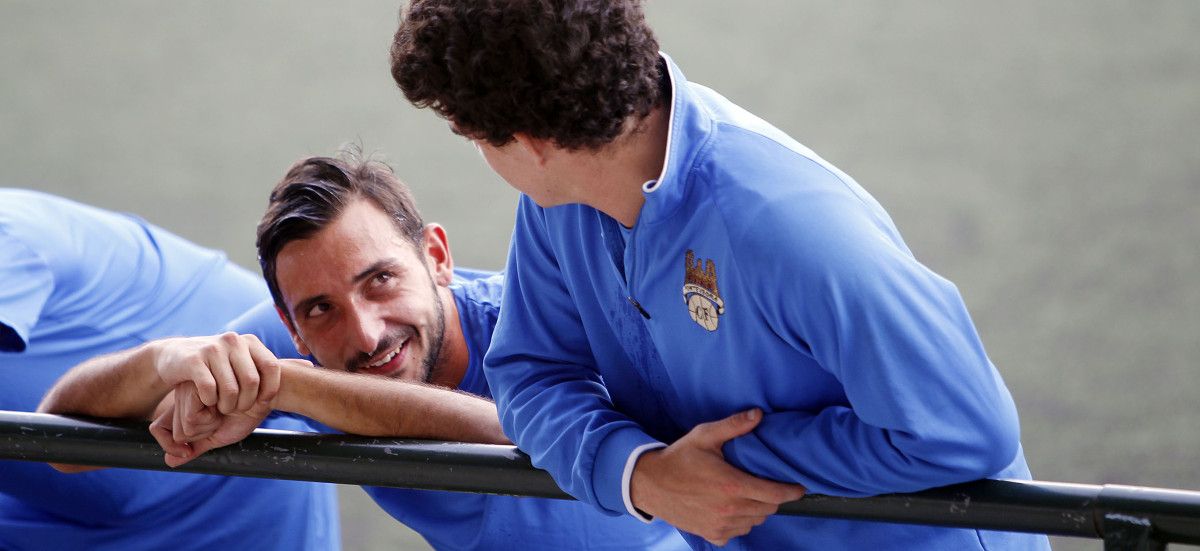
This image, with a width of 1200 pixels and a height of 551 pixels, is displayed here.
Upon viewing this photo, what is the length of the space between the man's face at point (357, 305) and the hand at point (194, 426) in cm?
36

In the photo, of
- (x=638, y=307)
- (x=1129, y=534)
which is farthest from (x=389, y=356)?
(x=1129, y=534)

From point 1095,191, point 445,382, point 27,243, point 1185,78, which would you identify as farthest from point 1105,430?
point 27,243

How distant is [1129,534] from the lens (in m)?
0.91

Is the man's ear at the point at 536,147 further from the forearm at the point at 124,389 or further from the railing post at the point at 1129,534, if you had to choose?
the forearm at the point at 124,389

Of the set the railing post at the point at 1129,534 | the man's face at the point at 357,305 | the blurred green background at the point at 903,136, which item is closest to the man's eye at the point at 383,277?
the man's face at the point at 357,305

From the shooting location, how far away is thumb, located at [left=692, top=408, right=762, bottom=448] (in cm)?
109

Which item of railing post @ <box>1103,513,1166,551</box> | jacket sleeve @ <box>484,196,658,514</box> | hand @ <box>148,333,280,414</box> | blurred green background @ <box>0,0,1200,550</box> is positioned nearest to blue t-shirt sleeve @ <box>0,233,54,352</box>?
hand @ <box>148,333,280,414</box>

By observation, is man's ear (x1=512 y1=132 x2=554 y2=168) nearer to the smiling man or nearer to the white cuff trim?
the white cuff trim

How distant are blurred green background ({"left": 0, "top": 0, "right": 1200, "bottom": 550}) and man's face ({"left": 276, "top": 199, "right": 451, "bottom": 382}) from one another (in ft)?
9.33

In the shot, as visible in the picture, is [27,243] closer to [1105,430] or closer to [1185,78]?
[1105,430]

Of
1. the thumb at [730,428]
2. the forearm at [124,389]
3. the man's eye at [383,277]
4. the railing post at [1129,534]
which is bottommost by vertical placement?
the railing post at [1129,534]

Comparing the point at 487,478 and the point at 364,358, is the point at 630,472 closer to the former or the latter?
the point at 487,478

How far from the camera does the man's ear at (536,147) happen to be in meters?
1.09

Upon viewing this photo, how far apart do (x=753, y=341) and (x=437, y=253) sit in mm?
1002
